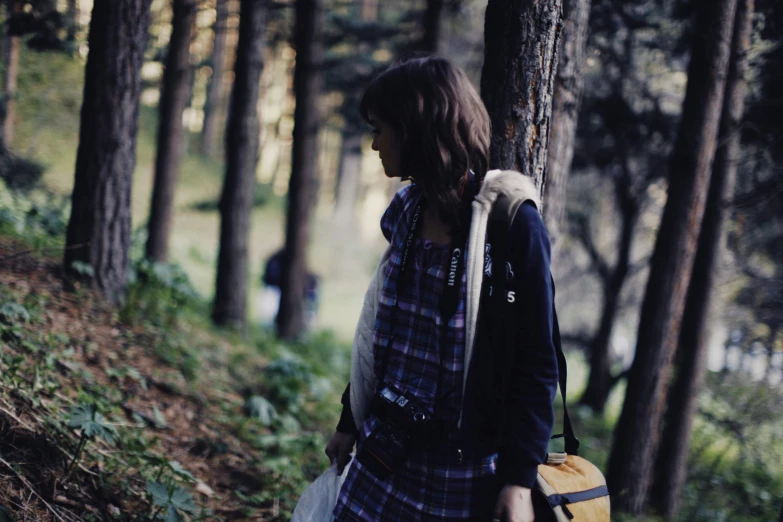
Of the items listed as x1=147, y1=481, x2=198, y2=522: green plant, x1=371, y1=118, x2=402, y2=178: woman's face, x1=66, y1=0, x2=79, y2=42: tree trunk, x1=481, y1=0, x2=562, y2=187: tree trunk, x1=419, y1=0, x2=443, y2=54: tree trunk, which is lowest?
x1=147, y1=481, x2=198, y2=522: green plant

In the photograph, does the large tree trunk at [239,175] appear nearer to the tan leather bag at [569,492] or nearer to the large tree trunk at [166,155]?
the large tree trunk at [166,155]

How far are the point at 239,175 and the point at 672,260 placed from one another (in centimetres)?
629

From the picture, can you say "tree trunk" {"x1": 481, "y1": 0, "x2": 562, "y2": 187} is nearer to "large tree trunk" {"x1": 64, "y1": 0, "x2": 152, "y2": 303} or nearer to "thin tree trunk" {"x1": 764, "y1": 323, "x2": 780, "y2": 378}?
"large tree trunk" {"x1": 64, "y1": 0, "x2": 152, "y2": 303}

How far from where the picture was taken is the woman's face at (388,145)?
2.00m

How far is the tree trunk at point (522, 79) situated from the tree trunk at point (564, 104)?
829 mm

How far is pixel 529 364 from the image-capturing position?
1.85 m

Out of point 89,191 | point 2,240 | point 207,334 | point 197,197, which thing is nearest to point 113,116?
point 89,191

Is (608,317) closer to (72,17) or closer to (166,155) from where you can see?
(166,155)

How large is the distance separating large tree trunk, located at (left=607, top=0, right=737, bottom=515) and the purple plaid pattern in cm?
456

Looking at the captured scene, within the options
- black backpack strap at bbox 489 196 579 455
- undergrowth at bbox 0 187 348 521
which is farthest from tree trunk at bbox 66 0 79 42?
black backpack strap at bbox 489 196 579 455

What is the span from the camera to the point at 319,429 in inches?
249

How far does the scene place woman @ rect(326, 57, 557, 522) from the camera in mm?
1846

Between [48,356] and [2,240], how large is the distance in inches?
113

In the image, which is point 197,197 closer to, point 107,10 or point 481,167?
point 107,10
